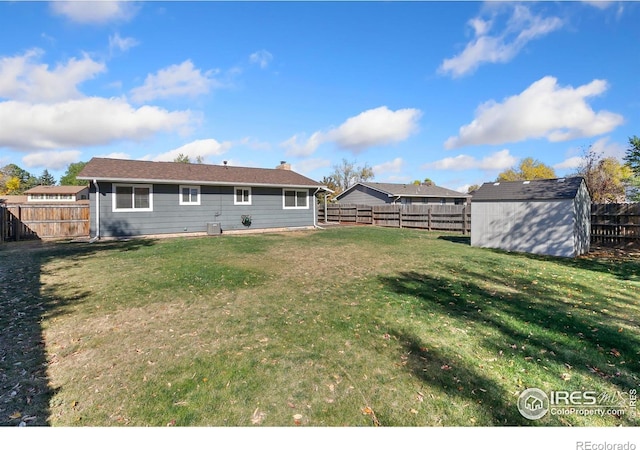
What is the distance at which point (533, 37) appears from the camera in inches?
426

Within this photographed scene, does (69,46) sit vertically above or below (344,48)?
below

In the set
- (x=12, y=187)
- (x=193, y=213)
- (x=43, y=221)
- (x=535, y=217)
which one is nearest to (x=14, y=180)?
(x=12, y=187)

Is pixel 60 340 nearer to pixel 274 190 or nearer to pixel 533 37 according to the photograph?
pixel 274 190

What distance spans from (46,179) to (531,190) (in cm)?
11601

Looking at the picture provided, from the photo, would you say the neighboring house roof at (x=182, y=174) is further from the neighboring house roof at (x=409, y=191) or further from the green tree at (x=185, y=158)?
the green tree at (x=185, y=158)

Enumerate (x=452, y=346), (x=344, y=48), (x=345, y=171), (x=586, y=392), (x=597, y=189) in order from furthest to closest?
1. (x=345, y=171)
2. (x=597, y=189)
3. (x=344, y=48)
4. (x=452, y=346)
5. (x=586, y=392)

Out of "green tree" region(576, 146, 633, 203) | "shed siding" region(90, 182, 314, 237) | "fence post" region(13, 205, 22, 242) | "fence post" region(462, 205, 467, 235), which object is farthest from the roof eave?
"green tree" region(576, 146, 633, 203)

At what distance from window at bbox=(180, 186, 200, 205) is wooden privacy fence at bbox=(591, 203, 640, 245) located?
18.8m

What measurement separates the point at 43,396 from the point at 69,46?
12549mm

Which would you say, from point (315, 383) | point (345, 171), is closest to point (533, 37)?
point (315, 383)

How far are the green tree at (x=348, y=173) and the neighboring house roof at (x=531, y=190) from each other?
39.9 meters

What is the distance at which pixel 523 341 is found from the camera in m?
4.07

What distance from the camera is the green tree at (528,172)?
161ft

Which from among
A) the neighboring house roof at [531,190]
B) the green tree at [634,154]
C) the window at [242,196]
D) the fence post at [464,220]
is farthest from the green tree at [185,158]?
the green tree at [634,154]
